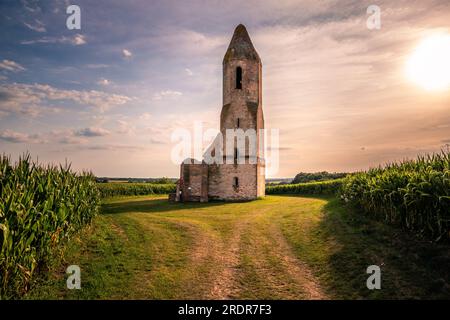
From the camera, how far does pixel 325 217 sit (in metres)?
15.1

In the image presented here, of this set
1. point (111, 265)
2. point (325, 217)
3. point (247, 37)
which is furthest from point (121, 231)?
point (247, 37)

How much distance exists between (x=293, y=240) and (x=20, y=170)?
10356 millimetres

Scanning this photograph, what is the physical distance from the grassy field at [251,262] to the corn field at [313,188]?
19.9 metres

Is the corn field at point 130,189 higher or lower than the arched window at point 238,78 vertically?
lower

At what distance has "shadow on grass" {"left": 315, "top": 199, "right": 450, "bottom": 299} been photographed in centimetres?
682

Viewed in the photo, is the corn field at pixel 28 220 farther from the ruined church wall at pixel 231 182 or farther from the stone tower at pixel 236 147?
the ruined church wall at pixel 231 182

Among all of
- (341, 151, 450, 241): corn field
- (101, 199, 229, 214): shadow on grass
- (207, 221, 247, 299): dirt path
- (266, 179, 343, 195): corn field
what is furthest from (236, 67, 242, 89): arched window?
(207, 221, 247, 299): dirt path

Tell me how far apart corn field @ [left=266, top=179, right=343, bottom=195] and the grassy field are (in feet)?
65.4

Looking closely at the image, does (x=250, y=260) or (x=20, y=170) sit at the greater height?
(x=20, y=170)

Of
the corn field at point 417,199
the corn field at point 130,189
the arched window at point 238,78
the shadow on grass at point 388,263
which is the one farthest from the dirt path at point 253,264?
the corn field at point 130,189

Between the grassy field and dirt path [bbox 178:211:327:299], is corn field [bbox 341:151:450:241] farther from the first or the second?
dirt path [bbox 178:211:327:299]

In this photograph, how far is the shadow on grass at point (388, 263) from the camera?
6.82 meters

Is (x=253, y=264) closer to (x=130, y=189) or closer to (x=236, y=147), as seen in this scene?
(x=236, y=147)
